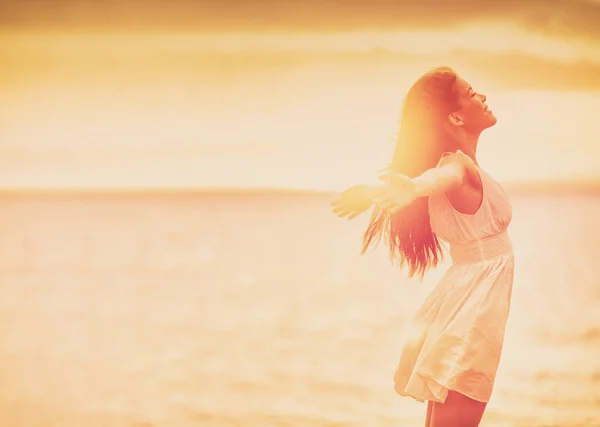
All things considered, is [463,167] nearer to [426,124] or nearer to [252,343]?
[426,124]

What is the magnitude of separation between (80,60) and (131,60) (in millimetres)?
264

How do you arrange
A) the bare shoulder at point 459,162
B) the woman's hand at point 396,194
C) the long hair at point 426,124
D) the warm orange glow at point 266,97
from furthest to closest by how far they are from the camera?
the warm orange glow at point 266,97 → the long hair at point 426,124 → the bare shoulder at point 459,162 → the woman's hand at point 396,194

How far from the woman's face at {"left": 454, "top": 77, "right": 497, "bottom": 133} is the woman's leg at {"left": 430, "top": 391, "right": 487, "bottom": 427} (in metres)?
0.61

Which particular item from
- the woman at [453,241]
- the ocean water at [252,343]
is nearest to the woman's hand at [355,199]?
the woman at [453,241]

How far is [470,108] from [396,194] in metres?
0.38

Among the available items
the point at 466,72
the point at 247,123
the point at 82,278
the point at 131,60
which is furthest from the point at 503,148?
the point at 82,278

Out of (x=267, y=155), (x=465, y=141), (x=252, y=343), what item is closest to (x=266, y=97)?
(x=267, y=155)

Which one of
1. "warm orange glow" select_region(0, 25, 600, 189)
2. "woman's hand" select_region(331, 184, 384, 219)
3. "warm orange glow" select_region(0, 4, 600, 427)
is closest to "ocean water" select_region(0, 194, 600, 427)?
"warm orange glow" select_region(0, 4, 600, 427)

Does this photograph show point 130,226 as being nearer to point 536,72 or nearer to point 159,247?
point 159,247

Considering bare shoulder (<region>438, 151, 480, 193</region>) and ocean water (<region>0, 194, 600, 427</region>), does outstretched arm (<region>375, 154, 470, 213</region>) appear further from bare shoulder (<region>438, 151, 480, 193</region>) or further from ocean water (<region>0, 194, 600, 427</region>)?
ocean water (<region>0, 194, 600, 427</region>)

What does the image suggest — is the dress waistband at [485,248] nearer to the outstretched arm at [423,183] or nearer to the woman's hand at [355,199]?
the outstretched arm at [423,183]

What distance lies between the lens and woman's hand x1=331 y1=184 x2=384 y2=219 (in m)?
1.41

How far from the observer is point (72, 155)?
16.5ft

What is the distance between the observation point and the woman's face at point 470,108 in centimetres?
164
